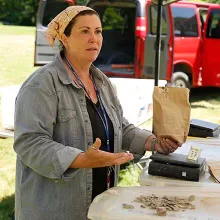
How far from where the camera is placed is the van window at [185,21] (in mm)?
7773

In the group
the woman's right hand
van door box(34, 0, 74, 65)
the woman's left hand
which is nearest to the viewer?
the woman's right hand

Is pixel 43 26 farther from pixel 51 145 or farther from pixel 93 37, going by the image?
pixel 51 145

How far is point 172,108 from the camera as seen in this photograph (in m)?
1.89

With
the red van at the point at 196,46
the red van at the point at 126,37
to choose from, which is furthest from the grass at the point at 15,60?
the red van at the point at 196,46

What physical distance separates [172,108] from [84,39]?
49 cm

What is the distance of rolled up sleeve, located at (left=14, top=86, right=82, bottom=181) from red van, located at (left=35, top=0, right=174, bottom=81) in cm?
505

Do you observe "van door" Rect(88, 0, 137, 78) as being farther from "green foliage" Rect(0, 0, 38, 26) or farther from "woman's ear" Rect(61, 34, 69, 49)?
"green foliage" Rect(0, 0, 38, 26)

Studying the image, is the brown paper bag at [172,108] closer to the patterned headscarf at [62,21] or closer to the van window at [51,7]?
the patterned headscarf at [62,21]

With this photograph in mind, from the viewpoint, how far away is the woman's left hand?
6.43ft

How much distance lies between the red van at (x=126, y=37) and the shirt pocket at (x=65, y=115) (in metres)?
4.97

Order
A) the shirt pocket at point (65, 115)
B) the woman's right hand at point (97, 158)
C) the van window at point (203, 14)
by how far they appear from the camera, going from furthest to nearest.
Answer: the van window at point (203, 14) < the shirt pocket at point (65, 115) < the woman's right hand at point (97, 158)

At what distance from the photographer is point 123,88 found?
4.33 m

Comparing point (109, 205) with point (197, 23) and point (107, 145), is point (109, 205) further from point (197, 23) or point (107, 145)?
point (197, 23)

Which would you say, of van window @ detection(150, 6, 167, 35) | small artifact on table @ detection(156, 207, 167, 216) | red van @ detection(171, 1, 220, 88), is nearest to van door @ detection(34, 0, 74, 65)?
van window @ detection(150, 6, 167, 35)
